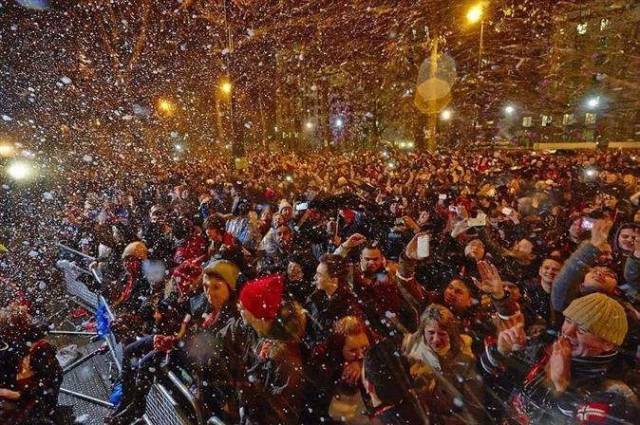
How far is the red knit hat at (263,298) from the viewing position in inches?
119

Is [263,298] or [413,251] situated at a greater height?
[263,298]

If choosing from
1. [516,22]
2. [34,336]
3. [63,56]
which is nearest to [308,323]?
[34,336]

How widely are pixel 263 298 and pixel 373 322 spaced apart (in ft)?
4.64

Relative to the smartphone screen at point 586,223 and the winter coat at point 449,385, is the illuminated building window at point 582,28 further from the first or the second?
the winter coat at point 449,385

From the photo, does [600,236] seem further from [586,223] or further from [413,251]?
[413,251]

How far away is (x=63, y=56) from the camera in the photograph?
57.9 ft

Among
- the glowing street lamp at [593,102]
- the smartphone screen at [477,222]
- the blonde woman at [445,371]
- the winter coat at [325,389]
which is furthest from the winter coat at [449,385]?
the glowing street lamp at [593,102]

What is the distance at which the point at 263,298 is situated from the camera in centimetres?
304

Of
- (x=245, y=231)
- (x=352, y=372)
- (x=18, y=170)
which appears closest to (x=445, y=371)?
(x=352, y=372)

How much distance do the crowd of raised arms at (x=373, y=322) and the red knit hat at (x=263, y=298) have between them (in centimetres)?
1

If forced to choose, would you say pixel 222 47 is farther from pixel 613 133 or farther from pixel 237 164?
pixel 613 133

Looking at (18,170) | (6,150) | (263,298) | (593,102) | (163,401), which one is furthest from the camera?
(593,102)

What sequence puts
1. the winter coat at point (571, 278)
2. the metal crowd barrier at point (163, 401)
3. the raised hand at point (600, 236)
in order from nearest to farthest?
the metal crowd barrier at point (163, 401), the winter coat at point (571, 278), the raised hand at point (600, 236)

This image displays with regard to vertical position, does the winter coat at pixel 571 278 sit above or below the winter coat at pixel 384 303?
below
